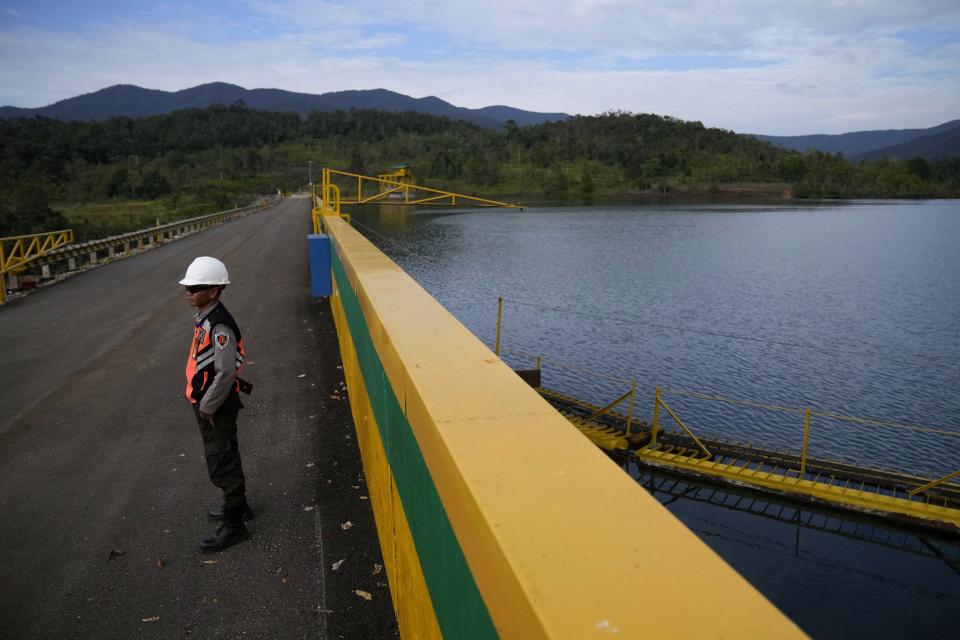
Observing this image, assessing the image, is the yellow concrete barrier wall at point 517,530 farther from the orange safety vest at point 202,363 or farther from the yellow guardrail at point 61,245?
the yellow guardrail at point 61,245

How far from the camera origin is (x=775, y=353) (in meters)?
24.7

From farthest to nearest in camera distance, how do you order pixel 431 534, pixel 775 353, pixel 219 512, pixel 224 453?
pixel 775 353
pixel 219 512
pixel 224 453
pixel 431 534

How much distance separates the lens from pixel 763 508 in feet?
52.0

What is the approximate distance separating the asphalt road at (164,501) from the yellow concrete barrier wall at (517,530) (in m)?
1.06

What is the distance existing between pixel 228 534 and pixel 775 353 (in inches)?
946

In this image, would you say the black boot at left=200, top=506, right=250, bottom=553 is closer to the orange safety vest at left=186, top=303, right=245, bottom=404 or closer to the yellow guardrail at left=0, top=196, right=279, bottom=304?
the orange safety vest at left=186, top=303, right=245, bottom=404

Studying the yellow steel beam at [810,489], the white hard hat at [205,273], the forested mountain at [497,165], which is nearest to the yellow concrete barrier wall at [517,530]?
the white hard hat at [205,273]

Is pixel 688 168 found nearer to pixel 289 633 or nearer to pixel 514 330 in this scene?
pixel 514 330

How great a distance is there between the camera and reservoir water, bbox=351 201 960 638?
13.7 m

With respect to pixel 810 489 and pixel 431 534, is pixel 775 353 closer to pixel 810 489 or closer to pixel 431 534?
pixel 810 489

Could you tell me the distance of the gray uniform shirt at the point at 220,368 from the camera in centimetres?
450

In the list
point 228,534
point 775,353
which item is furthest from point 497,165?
point 228,534

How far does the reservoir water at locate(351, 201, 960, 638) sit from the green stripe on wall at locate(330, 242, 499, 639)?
37.3 ft

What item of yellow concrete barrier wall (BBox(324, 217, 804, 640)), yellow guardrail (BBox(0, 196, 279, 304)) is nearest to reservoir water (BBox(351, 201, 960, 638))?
yellow concrete barrier wall (BBox(324, 217, 804, 640))
